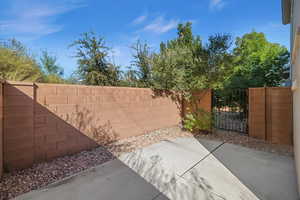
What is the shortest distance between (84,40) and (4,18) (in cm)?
256

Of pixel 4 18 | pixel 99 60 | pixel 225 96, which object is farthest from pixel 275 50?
pixel 4 18

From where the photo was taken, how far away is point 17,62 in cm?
578

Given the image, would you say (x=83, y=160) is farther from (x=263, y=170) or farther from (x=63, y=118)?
(x=263, y=170)

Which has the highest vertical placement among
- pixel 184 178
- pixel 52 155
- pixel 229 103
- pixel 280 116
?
pixel 229 103

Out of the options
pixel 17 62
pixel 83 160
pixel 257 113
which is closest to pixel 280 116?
pixel 257 113

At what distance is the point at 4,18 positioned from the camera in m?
4.93

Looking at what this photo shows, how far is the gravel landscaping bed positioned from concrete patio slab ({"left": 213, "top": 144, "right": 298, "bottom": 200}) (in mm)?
622

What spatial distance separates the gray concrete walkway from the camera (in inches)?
80.7

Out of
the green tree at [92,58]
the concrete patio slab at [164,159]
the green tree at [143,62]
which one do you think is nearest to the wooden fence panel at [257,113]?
the concrete patio slab at [164,159]

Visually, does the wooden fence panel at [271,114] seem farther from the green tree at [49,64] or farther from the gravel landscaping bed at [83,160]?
the green tree at [49,64]

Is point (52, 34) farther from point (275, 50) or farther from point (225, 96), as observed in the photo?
point (275, 50)

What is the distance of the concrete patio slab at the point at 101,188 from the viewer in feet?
6.56

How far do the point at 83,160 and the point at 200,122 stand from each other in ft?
13.4

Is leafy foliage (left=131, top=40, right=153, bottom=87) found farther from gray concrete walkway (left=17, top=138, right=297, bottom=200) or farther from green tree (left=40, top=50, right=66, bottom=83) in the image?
green tree (left=40, top=50, right=66, bottom=83)
